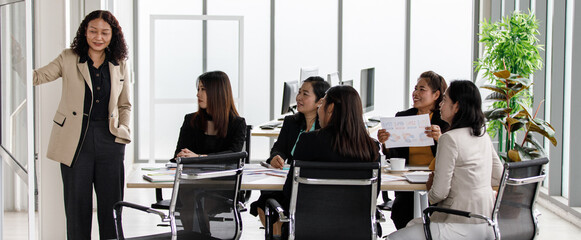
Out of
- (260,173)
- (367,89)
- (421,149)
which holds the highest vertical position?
(367,89)

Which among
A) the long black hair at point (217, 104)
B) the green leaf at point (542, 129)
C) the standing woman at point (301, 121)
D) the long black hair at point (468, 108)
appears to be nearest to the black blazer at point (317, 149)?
the long black hair at point (468, 108)

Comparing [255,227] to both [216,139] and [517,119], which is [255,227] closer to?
[216,139]

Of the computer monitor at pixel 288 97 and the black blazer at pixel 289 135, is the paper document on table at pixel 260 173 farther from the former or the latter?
the computer monitor at pixel 288 97

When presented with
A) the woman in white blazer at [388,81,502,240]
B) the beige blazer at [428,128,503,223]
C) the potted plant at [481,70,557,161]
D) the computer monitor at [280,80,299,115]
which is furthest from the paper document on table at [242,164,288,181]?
the potted plant at [481,70,557,161]

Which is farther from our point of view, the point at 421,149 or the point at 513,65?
the point at 513,65

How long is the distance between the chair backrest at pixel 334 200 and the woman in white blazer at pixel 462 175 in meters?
0.29

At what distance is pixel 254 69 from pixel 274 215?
566cm

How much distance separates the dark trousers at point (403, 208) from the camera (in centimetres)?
452

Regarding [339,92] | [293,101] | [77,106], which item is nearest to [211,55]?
[293,101]

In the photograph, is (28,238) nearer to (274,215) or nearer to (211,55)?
(274,215)

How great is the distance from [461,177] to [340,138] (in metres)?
0.63

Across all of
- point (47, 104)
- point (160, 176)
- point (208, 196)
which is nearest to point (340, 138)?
point (208, 196)

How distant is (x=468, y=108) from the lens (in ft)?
11.7

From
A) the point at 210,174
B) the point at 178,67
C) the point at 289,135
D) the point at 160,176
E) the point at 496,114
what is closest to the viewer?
the point at 210,174
